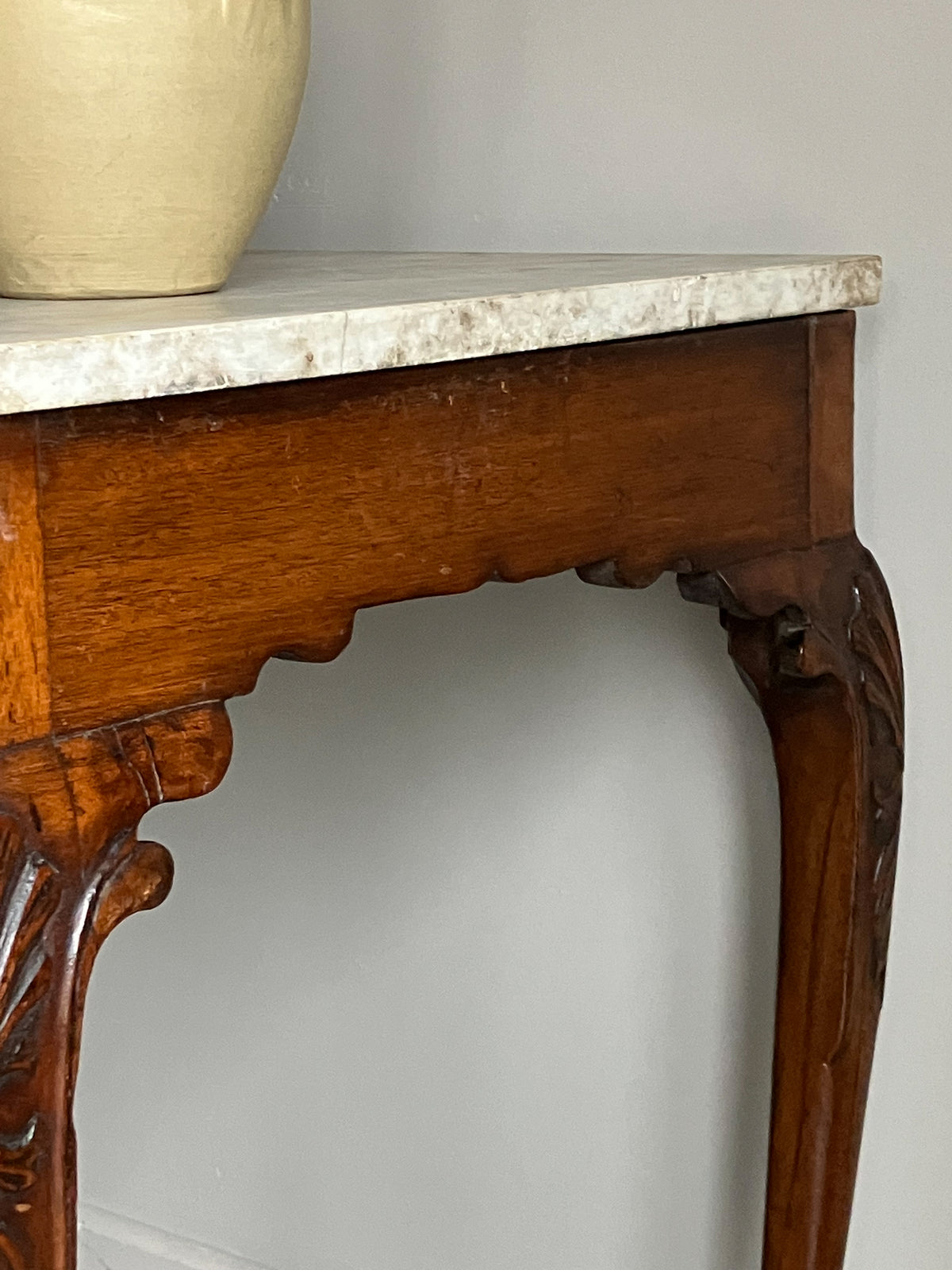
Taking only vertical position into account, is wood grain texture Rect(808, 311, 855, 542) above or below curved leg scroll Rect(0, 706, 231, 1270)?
above

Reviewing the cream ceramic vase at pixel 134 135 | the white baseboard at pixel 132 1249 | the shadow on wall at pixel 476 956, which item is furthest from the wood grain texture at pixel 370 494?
the white baseboard at pixel 132 1249

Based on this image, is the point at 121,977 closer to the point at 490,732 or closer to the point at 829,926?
the point at 490,732

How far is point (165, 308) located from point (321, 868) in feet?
2.31

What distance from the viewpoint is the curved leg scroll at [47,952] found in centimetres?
56

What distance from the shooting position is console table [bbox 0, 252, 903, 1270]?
57 centimetres

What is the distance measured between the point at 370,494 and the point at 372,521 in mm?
10

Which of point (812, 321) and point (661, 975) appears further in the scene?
point (661, 975)

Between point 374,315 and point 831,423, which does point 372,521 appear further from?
point 831,423

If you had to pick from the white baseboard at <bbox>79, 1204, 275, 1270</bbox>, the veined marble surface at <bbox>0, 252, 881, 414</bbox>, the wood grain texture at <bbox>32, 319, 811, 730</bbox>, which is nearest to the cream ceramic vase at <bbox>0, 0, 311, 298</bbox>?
the veined marble surface at <bbox>0, 252, 881, 414</bbox>

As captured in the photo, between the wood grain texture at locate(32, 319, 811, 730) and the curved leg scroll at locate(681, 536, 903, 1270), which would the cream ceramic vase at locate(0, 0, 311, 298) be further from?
the curved leg scroll at locate(681, 536, 903, 1270)

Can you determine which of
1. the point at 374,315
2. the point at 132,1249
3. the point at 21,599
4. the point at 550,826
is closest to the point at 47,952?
the point at 21,599

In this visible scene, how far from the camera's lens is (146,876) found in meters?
0.60

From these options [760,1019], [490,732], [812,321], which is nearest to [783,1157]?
[760,1019]

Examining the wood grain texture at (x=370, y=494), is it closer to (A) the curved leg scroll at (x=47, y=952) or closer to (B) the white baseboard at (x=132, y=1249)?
(A) the curved leg scroll at (x=47, y=952)
